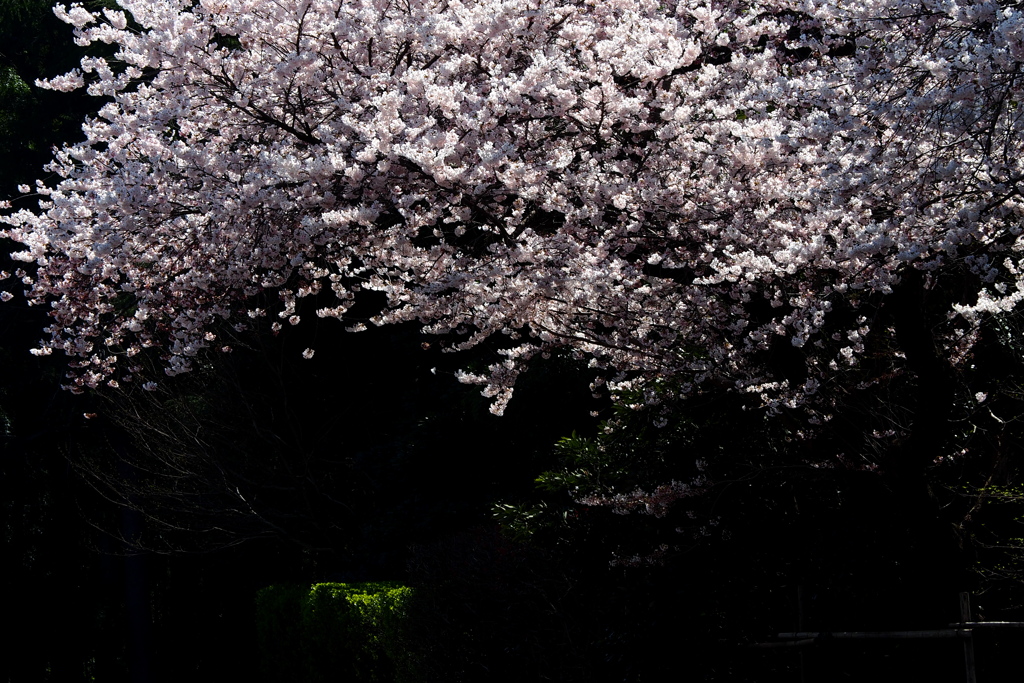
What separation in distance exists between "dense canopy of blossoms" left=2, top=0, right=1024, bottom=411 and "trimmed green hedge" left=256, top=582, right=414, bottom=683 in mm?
2902

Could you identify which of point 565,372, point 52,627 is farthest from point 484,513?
point 52,627

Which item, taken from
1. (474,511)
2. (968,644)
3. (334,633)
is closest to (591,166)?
(968,644)

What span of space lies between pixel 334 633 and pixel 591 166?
6.71 meters

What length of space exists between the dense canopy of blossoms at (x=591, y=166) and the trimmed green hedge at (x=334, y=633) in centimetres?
290

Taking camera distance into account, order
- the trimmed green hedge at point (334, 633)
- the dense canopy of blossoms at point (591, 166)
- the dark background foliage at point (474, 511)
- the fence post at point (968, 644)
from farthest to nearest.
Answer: the trimmed green hedge at point (334, 633) → the dark background foliage at point (474, 511) → the dense canopy of blossoms at point (591, 166) → the fence post at point (968, 644)

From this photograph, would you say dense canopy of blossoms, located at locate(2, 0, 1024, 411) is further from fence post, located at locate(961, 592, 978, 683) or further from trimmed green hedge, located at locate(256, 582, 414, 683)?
trimmed green hedge, located at locate(256, 582, 414, 683)

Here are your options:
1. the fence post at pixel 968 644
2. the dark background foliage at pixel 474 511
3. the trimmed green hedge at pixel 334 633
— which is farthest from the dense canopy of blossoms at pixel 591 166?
the trimmed green hedge at pixel 334 633

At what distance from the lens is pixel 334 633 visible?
10.5 metres

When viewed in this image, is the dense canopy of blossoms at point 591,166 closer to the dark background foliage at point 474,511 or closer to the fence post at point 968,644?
the dark background foliage at point 474,511

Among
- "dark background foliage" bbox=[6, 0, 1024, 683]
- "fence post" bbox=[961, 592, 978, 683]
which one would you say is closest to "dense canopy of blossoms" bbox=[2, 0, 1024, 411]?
"dark background foliage" bbox=[6, 0, 1024, 683]

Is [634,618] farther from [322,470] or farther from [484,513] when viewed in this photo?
[322,470]

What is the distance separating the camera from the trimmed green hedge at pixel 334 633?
848 centimetres

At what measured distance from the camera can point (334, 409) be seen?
14.5 metres

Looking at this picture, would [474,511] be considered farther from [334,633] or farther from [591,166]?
[591,166]
